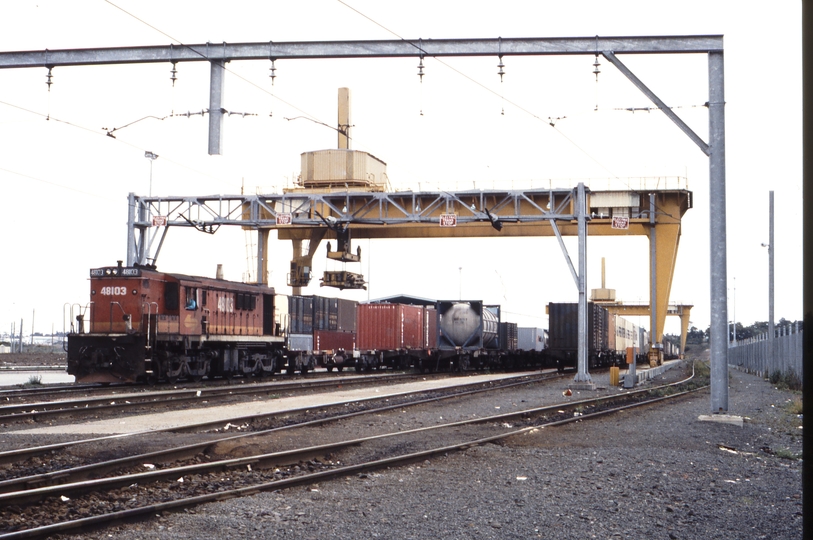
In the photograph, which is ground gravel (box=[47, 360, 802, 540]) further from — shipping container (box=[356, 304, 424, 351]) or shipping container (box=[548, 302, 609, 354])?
shipping container (box=[548, 302, 609, 354])

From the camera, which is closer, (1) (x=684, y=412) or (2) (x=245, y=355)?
(1) (x=684, y=412)

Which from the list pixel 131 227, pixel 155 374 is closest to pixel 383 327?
pixel 131 227

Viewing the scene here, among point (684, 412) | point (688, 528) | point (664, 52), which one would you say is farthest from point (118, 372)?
point (688, 528)

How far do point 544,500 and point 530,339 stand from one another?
45.2 m

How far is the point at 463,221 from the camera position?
102 feet

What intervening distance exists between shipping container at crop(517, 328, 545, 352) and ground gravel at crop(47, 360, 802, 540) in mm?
38618

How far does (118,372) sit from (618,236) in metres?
24.0

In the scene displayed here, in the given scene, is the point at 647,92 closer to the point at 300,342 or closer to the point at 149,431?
the point at 149,431

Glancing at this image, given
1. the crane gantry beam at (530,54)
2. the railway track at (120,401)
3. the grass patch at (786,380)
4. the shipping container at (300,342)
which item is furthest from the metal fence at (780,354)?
the shipping container at (300,342)

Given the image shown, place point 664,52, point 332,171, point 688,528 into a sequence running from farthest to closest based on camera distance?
1. point 332,171
2. point 664,52
3. point 688,528

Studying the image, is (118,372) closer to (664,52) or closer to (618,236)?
(664,52)

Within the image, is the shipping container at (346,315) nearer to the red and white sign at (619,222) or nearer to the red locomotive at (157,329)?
the red locomotive at (157,329)

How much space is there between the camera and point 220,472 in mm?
9586

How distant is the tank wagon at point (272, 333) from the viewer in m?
24.7
